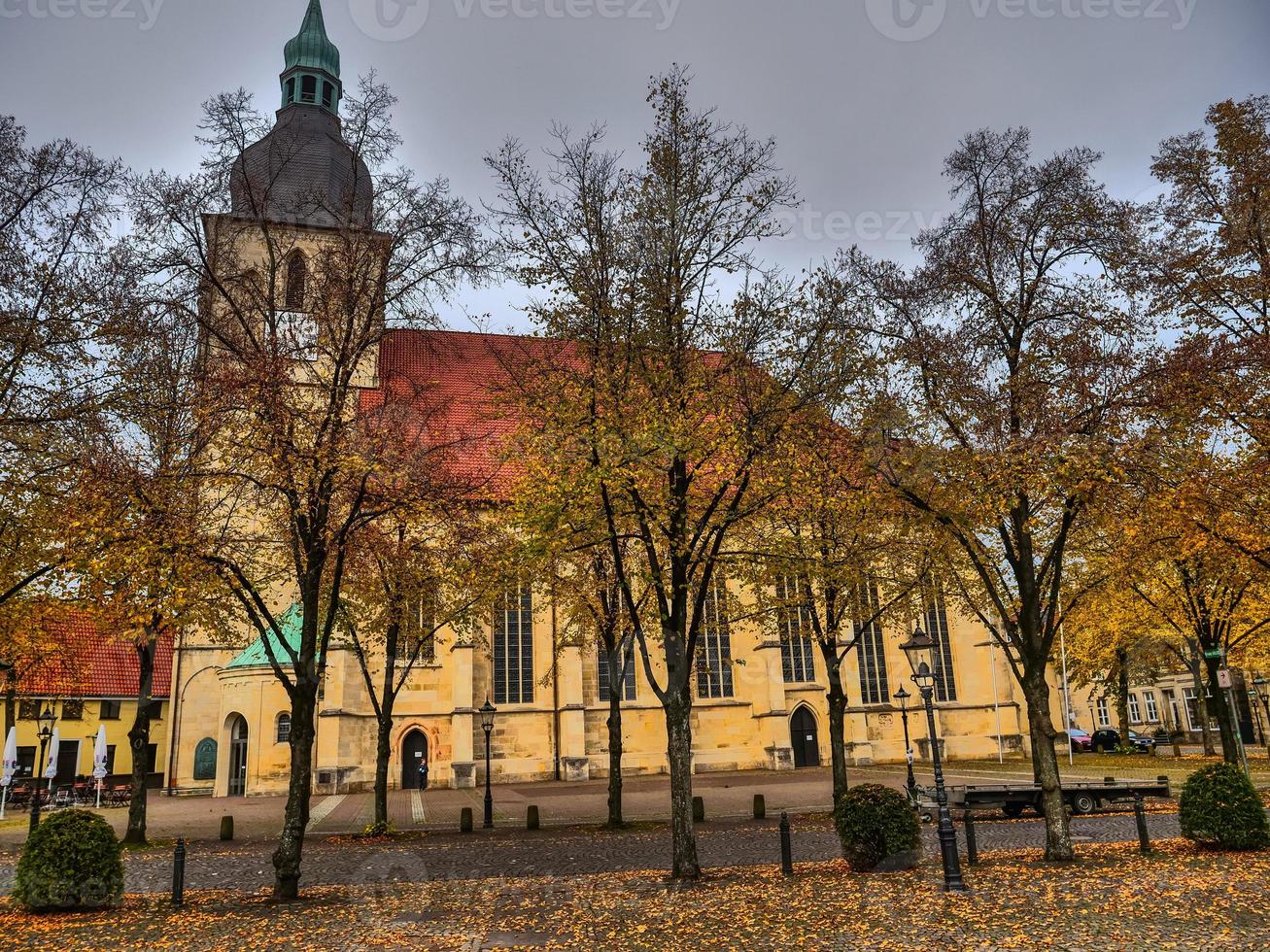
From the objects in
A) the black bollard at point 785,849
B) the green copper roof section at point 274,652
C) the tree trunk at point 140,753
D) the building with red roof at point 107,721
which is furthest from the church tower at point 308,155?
the building with red roof at point 107,721

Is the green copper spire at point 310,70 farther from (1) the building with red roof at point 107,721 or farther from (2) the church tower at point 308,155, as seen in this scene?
(1) the building with red roof at point 107,721

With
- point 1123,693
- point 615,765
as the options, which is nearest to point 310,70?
point 615,765

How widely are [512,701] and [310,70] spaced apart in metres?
28.7

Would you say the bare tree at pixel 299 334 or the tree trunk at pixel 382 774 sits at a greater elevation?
the bare tree at pixel 299 334

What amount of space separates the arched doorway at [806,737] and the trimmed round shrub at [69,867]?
30594 millimetres

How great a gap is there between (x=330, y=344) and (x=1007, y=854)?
13.2 metres

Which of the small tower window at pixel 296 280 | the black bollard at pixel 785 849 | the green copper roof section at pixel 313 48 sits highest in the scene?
the green copper roof section at pixel 313 48

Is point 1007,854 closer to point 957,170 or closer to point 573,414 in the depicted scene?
point 573,414

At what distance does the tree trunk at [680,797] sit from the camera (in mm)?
12273

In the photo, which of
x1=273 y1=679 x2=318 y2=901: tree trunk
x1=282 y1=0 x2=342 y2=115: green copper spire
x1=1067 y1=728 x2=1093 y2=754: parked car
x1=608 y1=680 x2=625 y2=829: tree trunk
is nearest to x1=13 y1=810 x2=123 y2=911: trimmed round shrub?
x1=273 y1=679 x2=318 y2=901: tree trunk

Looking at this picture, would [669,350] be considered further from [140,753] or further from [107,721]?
[107,721]

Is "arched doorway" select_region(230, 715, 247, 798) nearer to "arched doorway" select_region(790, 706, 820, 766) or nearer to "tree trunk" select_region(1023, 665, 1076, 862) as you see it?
"arched doorway" select_region(790, 706, 820, 766)

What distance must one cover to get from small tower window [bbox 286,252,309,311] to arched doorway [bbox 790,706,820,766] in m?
29.3

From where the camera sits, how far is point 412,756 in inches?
1332
